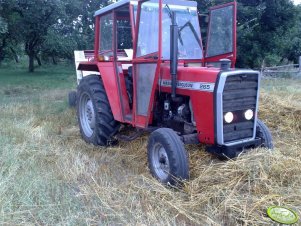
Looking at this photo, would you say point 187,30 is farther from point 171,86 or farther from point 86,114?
point 86,114

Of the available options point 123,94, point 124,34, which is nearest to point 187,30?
point 124,34

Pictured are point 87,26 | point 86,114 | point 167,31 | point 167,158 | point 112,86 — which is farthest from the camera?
point 87,26

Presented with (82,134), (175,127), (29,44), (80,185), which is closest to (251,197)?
(175,127)

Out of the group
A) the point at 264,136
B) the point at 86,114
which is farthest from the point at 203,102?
the point at 86,114

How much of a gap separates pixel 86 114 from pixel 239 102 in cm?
302

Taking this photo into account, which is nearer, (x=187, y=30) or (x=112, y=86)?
(x=187, y=30)

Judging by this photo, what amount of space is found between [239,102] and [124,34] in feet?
7.20

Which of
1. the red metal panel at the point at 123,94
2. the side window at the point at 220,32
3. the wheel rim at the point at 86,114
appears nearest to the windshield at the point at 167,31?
the side window at the point at 220,32

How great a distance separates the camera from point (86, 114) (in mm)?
6594

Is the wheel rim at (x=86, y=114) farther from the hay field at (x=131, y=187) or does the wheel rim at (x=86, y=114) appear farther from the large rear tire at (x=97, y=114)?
the hay field at (x=131, y=187)

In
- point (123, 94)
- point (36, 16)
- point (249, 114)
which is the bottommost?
point (249, 114)

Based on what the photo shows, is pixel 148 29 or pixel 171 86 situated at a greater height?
pixel 148 29

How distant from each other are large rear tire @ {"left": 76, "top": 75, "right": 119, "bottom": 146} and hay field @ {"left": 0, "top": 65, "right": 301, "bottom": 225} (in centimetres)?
24

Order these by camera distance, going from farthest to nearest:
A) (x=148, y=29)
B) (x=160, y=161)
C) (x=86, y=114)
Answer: (x=86, y=114) < (x=148, y=29) < (x=160, y=161)
